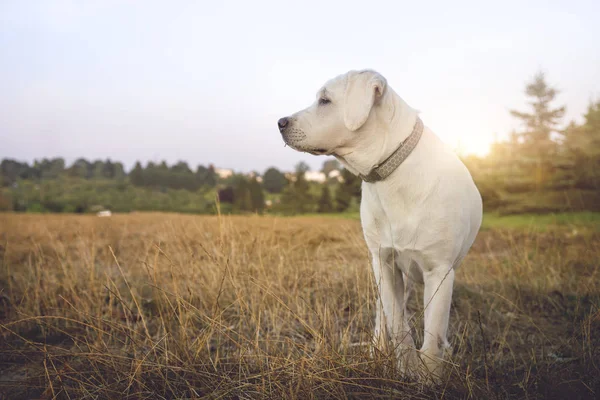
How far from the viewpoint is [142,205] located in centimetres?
2422

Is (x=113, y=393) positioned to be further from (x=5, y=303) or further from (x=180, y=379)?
(x=5, y=303)

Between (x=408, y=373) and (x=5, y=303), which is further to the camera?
(x=5, y=303)

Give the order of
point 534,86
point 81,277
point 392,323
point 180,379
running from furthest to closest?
point 534,86, point 81,277, point 392,323, point 180,379

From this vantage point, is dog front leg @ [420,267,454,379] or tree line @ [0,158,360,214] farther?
tree line @ [0,158,360,214]

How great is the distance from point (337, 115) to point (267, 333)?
143cm

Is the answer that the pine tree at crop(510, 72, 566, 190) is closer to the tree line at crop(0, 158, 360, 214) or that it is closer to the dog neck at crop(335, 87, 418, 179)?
the tree line at crop(0, 158, 360, 214)

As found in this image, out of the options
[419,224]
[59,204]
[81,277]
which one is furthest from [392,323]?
[59,204]

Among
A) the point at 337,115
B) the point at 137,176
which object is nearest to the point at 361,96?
the point at 337,115

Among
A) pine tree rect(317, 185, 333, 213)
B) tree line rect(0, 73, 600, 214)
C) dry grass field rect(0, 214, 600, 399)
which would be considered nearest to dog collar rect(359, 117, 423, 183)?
dry grass field rect(0, 214, 600, 399)

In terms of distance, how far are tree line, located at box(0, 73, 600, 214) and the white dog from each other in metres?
14.5

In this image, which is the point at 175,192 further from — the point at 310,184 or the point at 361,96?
the point at 361,96

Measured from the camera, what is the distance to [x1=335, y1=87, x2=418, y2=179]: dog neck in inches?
103

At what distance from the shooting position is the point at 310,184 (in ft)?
83.8

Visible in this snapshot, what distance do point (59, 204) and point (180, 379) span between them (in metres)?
25.1
